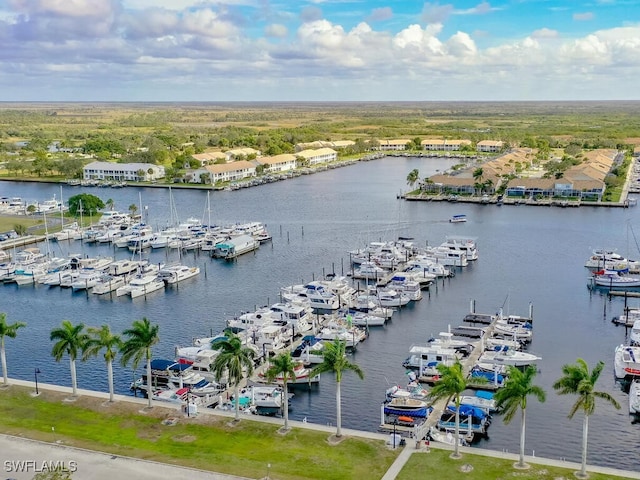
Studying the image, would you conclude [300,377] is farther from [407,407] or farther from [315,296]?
[315,296]

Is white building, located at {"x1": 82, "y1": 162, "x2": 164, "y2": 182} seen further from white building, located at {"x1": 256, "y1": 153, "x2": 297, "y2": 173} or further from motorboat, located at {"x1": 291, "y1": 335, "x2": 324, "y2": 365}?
motorboat, located at {"x1": 291, "y1": 335, "x2": 324, "y2": 365}

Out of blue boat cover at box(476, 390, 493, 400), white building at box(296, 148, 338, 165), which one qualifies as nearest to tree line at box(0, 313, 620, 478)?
blue boat cover at box(476, 390, 493, 400)

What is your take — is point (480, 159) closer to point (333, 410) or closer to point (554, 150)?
point (554, 150)

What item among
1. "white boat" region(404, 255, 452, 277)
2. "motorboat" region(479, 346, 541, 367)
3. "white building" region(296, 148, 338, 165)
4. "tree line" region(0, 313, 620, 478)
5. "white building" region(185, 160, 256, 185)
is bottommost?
"motorboat" region(479, 346, 541, 367)

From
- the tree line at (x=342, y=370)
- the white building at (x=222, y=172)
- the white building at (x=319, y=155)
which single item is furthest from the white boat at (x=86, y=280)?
the white building at (x=319, y=155)

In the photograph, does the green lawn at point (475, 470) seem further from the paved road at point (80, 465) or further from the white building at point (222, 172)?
the white building at point (222, 172)

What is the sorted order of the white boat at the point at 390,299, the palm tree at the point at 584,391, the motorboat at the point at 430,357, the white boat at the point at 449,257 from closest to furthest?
the palm tree at the point at 584,391 < the motorboat at the point at 430,357 < the white boat at the point at 390,299 < the white boat at the point at 449,257
